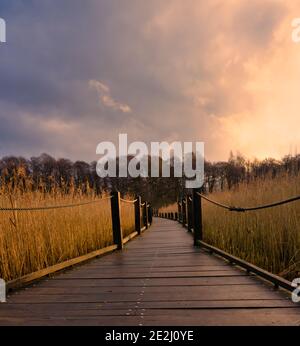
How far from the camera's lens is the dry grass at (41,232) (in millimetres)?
2930

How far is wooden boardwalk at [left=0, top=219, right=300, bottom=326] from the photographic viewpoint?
69.6 inches

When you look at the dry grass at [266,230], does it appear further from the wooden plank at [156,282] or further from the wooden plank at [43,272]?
the wooden plank at [43,272]

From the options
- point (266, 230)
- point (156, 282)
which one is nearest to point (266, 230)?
point (266, 230)

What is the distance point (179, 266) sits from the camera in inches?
135

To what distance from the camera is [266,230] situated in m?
3.56

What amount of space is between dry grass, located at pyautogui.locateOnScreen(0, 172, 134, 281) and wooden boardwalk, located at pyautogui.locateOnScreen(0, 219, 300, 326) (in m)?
0.33

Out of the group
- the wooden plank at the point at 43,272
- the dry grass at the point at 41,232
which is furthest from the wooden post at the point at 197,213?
the wooden plank at the point at 43,272

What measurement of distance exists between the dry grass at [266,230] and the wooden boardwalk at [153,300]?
43 cm

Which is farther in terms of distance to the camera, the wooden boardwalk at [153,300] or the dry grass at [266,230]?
the dry grass at [266,230]

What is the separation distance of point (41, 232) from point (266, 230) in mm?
2405

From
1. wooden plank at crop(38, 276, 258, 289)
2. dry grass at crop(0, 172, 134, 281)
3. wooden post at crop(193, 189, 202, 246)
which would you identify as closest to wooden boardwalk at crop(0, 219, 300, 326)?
wooden plank at crop(38, 276, 258, 289)

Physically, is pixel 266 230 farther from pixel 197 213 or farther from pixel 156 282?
pixel 197 213
